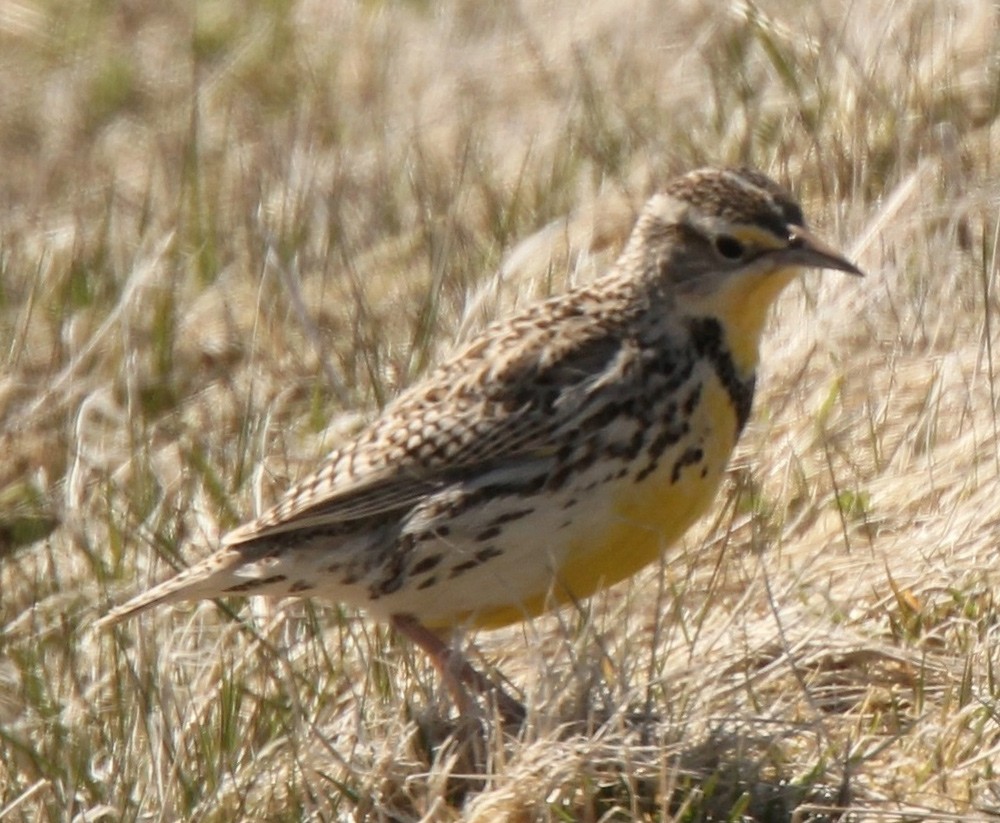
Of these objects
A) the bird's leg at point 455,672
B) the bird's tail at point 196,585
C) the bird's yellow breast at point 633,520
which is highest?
the bird's tail at point 196,585

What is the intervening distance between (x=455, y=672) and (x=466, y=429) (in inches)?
23.1

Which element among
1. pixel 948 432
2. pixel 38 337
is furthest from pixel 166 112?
pixel 948 432

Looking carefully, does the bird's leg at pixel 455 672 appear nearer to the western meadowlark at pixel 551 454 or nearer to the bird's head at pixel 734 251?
the western meadowlark at pixel 551 454

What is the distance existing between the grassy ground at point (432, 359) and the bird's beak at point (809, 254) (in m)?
0.66

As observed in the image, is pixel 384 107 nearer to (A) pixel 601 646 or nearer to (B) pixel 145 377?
(B) pixel 145 377

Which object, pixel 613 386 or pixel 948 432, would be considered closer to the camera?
pixel 613 386

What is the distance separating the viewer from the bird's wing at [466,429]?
551cm

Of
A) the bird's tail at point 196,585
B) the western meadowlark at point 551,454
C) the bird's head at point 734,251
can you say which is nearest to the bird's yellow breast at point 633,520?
the western meadowlark at point 551,454

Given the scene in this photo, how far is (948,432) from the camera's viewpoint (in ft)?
20.7

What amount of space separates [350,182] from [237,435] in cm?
193

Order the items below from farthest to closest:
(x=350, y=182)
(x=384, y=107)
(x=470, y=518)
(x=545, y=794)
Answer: (x=384, y=107) → (x=350, y=182) → (x=470, y=518) → (x=545, y=794)

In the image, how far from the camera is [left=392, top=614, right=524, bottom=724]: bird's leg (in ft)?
17.2

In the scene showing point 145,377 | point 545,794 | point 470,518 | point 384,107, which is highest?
point 384,107

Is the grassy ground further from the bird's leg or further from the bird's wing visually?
the bird's wing
